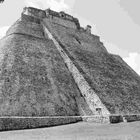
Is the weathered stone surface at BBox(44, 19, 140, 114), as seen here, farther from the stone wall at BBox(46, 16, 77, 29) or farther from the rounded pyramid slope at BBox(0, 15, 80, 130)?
the stone wall at BBox(46, 16, 77, 29)

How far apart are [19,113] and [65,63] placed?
8058mm

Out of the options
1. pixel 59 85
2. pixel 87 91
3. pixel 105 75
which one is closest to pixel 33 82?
pixel 59 85

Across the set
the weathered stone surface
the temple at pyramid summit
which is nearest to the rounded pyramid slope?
the temple at pyramid summit

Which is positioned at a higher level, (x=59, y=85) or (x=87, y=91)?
(x=59, y=85)

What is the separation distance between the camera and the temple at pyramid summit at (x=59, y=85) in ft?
43.6

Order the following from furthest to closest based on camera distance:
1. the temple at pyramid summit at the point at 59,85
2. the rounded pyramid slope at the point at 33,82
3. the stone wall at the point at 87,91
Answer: the stone wall at the point at 87,91 < the rounded pyramid slope at the point at 33,82 < the temple at pyramid summit at the point at 59,85

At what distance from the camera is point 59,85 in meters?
16.3

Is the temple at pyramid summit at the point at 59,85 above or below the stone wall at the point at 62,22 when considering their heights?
below

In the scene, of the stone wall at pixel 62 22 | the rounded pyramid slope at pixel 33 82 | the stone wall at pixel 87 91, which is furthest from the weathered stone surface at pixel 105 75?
the stone wall at pixel 62 22

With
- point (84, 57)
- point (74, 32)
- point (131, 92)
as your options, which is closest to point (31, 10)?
point (74, 32)

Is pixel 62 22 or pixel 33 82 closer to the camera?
pixel 33 82

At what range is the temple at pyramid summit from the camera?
13.3 metres

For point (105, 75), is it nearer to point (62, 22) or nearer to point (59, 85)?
point (59, 85)

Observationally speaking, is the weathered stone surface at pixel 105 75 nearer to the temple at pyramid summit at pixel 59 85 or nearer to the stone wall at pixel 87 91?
the temple at pyramid summit at pixel 59 85
